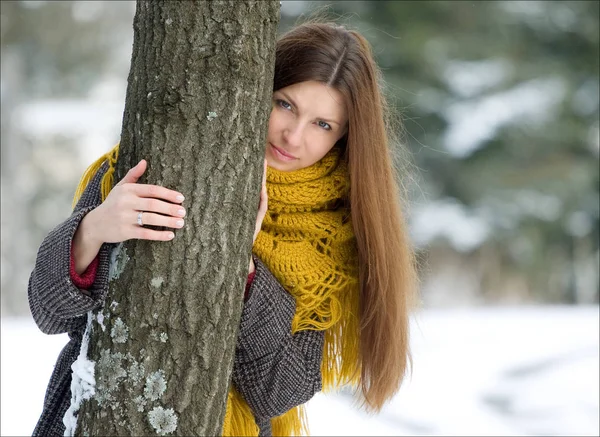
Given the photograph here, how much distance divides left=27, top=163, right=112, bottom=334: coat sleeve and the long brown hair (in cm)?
60

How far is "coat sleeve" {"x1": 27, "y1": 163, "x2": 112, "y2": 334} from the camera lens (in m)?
1.33

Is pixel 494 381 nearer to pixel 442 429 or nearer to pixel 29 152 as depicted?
pixel 442 429

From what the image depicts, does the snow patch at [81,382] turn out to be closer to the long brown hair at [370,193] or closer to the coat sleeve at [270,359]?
the coat sleeve at [270,359]

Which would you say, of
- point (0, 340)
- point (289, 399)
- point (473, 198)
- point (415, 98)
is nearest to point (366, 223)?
point (289, 399)

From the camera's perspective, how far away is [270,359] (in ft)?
5.60

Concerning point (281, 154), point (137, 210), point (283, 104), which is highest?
point (283, 104)

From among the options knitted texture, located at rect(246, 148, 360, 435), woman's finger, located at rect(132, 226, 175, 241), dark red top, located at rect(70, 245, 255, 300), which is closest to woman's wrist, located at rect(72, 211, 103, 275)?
dark red top, located at rect(70, 245, 255, 300)

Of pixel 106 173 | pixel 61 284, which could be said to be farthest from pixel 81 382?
pixel 106 173

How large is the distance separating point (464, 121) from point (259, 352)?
7.55 m

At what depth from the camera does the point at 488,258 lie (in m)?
9.94

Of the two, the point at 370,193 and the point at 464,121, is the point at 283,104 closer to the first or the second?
the point at 370,193

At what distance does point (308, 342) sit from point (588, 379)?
6.92 ft

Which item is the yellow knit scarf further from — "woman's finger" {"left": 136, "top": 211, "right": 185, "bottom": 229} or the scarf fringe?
"woman's finger" {"left": 136, "top": 211, "right": 185, "bottom": 229}

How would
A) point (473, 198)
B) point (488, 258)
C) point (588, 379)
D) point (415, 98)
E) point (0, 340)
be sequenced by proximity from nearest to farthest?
point (588, 379) < point (0, 340) < point (415, 98) < point (473, 198) < point (488, 258)
